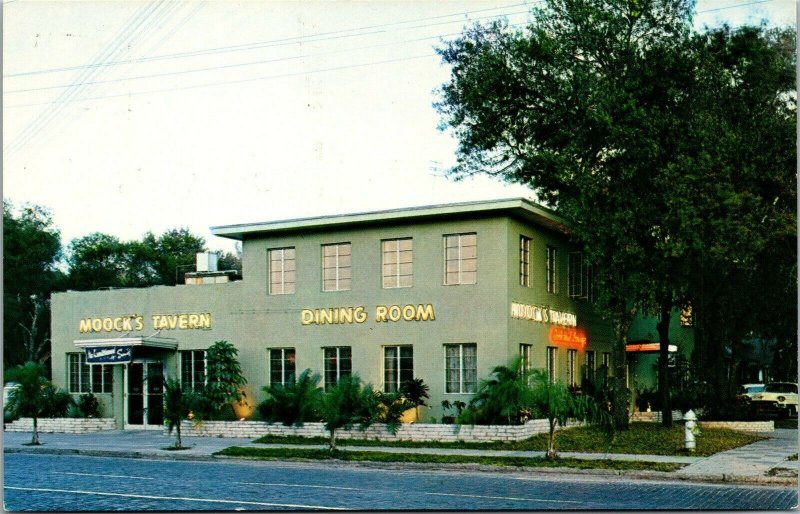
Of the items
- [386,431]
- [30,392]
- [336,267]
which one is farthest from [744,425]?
[30,392]

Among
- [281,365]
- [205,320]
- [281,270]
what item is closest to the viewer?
[281,365]

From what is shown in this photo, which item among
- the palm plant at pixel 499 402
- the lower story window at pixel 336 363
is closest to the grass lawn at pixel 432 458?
the palm plant at pixel 499 402

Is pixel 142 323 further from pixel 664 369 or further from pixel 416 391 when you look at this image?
pixel 664 369

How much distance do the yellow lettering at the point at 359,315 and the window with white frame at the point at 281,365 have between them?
8.46 feet

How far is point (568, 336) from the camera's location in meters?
31.7

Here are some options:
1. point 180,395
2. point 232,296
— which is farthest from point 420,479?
point 232,296

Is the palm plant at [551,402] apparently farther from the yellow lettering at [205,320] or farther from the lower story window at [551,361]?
the yellow lettering at [205,320]

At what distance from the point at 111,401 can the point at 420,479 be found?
1689 centimetres

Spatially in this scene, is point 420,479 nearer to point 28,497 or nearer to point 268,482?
point 268,482

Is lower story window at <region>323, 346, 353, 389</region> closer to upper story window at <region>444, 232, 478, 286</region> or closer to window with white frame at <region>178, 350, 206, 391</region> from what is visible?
upper story window at <region>444, 232, 478, 286</region>

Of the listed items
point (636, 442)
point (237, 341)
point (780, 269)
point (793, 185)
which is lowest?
point (636, 442)

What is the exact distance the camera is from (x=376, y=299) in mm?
28484

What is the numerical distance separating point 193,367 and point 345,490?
1584 cm

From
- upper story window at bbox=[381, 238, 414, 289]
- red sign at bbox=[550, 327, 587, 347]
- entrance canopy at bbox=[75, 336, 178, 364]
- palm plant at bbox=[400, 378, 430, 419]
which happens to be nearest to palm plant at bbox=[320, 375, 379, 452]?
palm plant at bbox=[400, 378, 430, 419]
